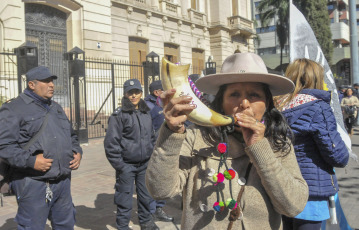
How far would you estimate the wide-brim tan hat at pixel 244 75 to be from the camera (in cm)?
175

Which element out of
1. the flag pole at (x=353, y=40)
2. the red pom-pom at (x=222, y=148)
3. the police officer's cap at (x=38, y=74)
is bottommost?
the red pom-pom at (x=222, y=148)

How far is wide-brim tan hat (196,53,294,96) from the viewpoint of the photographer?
5.74 feet

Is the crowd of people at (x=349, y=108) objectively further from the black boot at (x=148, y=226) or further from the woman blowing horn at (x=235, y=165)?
the woman blowing horn at (x=235, y=165)

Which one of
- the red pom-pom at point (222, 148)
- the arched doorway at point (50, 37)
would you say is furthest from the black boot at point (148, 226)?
the arched doorway at point (50, 37)

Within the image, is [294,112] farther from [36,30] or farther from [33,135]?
[36,30]

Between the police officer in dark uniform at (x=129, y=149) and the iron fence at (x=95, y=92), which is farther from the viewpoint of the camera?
the iron fence at (x=95, y=92)

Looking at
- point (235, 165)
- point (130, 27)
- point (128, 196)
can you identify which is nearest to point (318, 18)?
point (130, 27)

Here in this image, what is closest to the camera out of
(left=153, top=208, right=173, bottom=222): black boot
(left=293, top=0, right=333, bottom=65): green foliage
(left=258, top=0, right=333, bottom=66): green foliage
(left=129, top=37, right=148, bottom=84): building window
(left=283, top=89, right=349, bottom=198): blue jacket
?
(left=283, top=89, right=349, bottom=198): blue jacket

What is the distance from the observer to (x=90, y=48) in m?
16.8

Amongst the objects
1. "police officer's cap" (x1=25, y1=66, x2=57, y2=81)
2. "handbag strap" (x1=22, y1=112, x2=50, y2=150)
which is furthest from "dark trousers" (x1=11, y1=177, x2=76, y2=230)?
"police officer's cap" (x1=25, y1=66, x2=57, y2=81)

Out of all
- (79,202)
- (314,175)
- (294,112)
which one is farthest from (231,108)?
(79,202)

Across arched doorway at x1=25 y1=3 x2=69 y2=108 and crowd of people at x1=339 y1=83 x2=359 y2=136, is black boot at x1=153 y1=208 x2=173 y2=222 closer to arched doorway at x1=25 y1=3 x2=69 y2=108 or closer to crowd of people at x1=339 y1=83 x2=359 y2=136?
crowd of people at x1=339 y1=83 x2=359 y2=136

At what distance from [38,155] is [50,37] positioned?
14.2m

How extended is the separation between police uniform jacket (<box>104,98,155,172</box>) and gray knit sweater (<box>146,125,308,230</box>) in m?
2.71
